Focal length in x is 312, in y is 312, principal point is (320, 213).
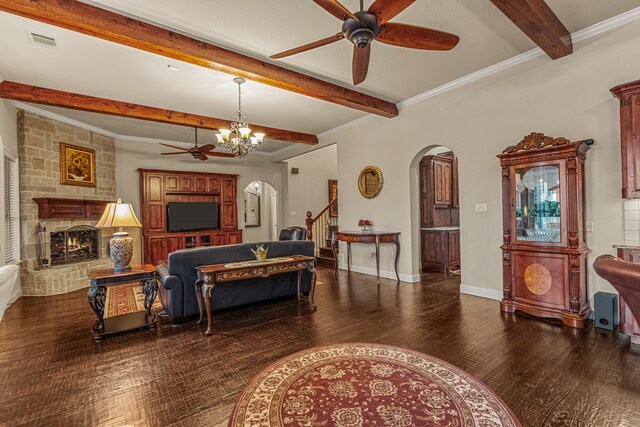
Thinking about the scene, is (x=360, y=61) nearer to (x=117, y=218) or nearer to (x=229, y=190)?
(x=117, y=218)

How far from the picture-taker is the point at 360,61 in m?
2.74

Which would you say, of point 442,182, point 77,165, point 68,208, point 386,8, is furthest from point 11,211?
point 442,182

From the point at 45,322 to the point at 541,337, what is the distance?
5.30m

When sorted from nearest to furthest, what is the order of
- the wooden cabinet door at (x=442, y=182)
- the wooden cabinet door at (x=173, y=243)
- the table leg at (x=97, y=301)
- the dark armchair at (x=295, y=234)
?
1. the table leg at (x=97, y=301)
2. the dark armchair at (x=295, y=234)
3. the wooden cabinet door at (x=442, y=182)
4. the wooden cabinet door at (x=173, y=243)

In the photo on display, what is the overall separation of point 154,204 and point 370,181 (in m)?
4.96

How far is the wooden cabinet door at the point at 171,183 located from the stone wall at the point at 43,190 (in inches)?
62.6

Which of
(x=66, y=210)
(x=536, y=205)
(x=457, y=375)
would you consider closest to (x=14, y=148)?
(x=66, y=210)

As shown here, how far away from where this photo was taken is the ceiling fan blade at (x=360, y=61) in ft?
8.48

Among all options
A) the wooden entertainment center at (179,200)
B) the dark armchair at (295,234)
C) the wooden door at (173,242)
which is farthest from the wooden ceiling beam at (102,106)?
the wooden door at (173,242)

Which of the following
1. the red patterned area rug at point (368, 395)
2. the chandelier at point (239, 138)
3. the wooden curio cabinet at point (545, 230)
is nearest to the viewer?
the red patterned area rug at point (368, 395)

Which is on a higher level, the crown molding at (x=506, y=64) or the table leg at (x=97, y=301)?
A: the crown molding at (x=506, y=64)

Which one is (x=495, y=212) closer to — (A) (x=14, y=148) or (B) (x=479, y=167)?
(B) (x=479, y=167)

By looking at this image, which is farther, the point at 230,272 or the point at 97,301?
the point at 230,272

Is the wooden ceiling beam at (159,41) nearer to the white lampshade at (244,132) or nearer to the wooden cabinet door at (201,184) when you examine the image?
the white lampshade at (244,132)
